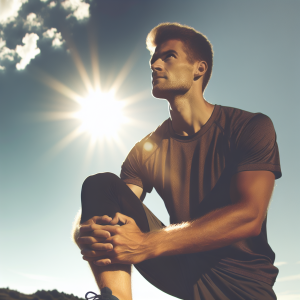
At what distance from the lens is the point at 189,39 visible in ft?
11.1

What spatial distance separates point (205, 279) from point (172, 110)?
191cm

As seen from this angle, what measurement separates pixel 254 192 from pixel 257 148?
0.44 meters

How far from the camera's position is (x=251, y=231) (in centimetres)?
184

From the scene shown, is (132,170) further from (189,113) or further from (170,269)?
(170,269)

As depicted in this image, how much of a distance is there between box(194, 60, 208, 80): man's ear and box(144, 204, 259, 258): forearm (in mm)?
1985

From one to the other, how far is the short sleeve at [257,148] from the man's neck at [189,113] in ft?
1.89

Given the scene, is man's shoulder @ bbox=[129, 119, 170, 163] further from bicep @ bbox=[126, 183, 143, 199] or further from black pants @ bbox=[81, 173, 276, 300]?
black pants @ bbox=[81, 173, 276, 300]

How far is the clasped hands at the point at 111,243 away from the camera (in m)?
1.70

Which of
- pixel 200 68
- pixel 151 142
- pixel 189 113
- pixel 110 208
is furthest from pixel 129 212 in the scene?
pixel 200 68

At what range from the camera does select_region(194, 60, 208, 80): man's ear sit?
317cm

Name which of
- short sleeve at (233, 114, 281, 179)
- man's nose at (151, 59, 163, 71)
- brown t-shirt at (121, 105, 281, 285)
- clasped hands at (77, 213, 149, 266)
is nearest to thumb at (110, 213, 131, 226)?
clasped hands at (77, 213, 149, 266)


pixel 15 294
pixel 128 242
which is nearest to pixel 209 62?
pixel 128 242

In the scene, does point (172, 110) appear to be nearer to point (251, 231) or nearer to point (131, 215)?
point (131, 215)

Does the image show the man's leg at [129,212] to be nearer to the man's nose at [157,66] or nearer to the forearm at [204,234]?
the forearm at [204,234]
